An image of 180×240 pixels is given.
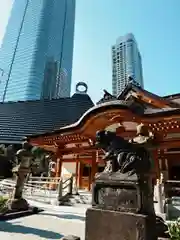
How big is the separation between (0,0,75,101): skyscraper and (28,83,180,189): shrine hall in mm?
83403

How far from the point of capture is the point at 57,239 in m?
4.57

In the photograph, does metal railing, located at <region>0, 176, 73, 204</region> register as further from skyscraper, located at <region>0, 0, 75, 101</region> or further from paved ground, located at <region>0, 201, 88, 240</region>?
skyscraper, located at <region>0, 0, 75, 101</region>

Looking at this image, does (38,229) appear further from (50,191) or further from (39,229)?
(50,191)

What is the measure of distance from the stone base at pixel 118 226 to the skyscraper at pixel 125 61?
2916 inches

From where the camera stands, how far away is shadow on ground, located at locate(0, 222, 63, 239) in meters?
4.84

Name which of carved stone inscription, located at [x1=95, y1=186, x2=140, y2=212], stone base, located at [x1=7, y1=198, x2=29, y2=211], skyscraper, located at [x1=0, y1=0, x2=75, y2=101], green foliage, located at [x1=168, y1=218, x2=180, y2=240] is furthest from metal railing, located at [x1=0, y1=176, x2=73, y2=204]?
skyscraper, located at [x1=0, y1=0, x2=75, y2=101]

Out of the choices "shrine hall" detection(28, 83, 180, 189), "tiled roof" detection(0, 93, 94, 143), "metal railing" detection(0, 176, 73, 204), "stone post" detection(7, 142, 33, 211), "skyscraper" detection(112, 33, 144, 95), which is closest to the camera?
A: "stone post" detection(7, 142, 33, 211)

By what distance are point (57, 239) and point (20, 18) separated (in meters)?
137

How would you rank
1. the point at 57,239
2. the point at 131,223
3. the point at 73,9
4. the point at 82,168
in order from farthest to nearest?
the point at 73,9 → the point at 82,168 → the point at 57,239 → the point at 131,223

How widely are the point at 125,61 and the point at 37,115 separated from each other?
52123 mm

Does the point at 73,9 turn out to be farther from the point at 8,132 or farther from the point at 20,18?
the point at 8,132

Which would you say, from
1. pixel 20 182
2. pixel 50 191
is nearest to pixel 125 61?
pixel 50 191

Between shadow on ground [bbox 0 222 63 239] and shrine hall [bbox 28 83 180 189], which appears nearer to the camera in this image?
shadow on ground [bbox 0 222 63 239]

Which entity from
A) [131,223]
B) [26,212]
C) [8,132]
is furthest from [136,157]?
[8,132]
